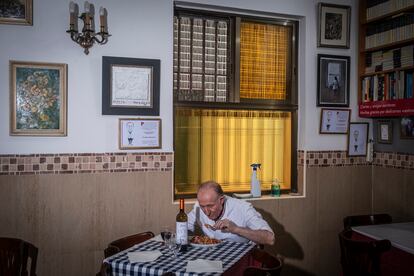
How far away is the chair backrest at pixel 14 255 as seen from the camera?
8.23 ft

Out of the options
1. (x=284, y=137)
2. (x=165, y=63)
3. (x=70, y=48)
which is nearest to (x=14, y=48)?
(x=70, y=48)

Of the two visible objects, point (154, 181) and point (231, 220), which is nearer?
point (231, 220)

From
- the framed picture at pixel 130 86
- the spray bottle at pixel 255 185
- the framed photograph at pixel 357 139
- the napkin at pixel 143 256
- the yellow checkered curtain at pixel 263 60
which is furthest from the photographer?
the framed photograph at pixel 357 139

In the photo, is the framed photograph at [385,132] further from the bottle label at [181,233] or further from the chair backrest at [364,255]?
the bottle label at [181,233]

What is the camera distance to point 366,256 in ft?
8.50

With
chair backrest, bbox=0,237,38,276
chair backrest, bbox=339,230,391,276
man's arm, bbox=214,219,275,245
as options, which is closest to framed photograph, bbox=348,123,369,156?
chair backrest, bbox=339,230,391,276

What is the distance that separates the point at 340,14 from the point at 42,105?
3018 millimetres

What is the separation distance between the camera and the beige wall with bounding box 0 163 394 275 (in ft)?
10.4

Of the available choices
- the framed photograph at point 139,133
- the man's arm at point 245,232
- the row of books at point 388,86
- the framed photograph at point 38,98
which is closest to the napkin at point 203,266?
the man's arm at point 245,232

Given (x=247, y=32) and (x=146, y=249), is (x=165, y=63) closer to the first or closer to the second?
(x=247, y=32)

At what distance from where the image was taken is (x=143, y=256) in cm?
236

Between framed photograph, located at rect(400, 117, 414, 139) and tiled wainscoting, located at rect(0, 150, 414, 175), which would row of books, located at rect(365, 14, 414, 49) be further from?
tiled wainscoting, located at rect(0, 150, 414, 175)

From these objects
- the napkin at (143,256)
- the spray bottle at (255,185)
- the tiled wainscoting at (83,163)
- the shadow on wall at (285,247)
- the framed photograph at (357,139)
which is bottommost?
the shadow on wall at (285,247)

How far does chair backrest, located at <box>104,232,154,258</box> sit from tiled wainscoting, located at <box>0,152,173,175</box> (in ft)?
2.36
